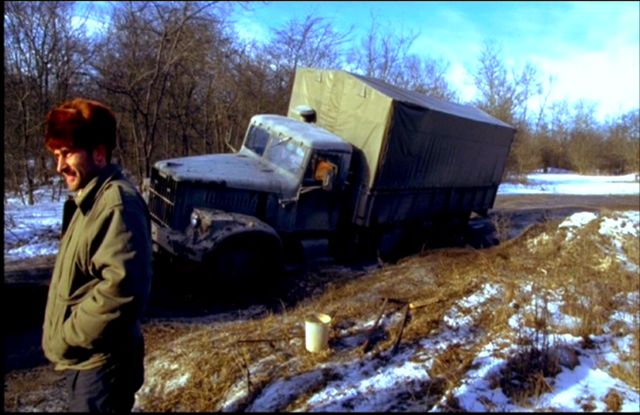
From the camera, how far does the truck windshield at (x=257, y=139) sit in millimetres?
9617

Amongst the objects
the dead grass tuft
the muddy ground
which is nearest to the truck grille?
the muddy ground

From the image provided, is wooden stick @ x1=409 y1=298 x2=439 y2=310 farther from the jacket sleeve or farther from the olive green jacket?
the jacket sleeve

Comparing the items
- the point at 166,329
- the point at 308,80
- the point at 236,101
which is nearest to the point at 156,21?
the point at 236,101

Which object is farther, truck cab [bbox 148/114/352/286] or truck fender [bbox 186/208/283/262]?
truck cab [bbox 148/114/352/286]

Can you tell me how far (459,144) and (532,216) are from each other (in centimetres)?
585

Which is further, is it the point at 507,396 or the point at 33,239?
the point at 33,239

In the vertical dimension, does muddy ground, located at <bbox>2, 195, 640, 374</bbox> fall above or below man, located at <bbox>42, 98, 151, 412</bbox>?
below

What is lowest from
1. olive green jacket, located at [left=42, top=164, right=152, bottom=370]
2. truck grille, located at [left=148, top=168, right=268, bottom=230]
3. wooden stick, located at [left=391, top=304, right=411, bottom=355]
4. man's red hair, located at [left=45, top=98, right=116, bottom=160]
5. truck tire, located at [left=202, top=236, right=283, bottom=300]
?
truck tire, located at [left=202, top=236, right=283, bottom=300]

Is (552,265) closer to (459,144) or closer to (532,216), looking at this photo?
(459,144)

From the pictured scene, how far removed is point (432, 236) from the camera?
12.2 m

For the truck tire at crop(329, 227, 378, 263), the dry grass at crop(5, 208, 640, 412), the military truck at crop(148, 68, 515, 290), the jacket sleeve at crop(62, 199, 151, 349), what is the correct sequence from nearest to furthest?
1. the jacket sleeve at crop(62, 199, 151, 349)
2. the dry grass at crop(5, 208, 640, 412)
3. the military truck at crop(148, 68, 515, 290)
4. the truck tire at crop(329, 227, 378, 263)

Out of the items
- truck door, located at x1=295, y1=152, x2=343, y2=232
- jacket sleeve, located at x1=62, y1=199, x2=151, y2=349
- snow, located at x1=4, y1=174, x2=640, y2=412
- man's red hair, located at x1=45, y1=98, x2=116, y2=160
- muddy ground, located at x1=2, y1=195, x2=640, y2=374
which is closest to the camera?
jacket sleeve, located at x1=62, y1=199, x2=151, y2=349

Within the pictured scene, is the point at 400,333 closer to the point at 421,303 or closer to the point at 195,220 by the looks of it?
the point at 421,303

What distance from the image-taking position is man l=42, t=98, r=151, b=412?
2309mm
